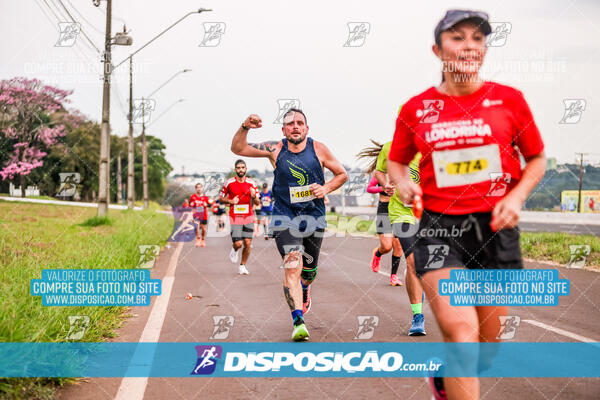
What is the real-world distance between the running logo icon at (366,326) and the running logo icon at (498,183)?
3502 mm

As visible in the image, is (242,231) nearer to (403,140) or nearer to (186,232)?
(403,140)

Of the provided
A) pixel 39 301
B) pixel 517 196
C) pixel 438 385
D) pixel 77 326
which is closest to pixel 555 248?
pixel 77 326

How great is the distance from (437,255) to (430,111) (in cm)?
76

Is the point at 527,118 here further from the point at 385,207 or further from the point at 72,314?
the point at 385,207

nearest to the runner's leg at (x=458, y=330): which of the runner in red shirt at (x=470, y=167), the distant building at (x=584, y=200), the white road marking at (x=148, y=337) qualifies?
the runner in red shirt at (x=470, y=167)

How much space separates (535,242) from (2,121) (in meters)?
25.2

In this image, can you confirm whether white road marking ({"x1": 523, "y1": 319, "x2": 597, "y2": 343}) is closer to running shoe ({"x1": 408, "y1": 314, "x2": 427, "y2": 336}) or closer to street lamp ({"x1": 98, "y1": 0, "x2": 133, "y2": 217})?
running shoe ({"x1": 408, "y1": 314, "x2": 427, "y2": 336})

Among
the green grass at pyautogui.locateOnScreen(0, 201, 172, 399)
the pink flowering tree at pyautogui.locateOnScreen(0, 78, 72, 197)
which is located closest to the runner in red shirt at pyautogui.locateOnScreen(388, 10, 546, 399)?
the green grass at pyautogui.locateOnScreen(0, 201, 172, 399)

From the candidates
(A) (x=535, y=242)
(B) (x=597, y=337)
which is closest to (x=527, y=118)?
(B) (x=597, y=337)

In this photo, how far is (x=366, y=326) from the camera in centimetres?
728

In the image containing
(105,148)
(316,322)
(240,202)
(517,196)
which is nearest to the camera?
(517,196)

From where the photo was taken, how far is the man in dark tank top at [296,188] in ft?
22.4

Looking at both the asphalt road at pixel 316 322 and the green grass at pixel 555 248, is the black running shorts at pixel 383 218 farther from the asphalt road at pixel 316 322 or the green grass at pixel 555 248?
the green grass at pixel 555 248

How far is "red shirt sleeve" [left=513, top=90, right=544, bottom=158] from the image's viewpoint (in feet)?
11.5
